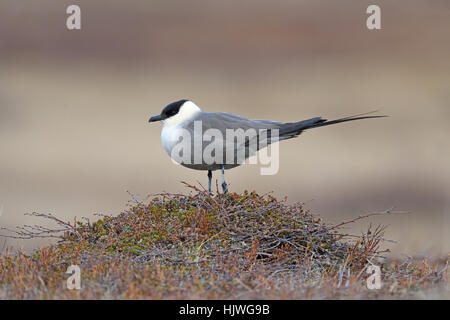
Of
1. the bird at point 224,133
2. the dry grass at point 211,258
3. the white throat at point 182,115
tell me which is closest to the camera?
the dry grass at point 211,258

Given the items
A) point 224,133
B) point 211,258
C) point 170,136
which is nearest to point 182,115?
point 170,136

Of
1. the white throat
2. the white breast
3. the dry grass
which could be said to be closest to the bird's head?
the white throat

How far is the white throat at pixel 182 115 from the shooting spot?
22.5 feet

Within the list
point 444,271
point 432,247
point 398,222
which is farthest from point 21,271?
point 398,222

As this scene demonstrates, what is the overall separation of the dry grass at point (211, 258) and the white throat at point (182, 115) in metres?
1.07

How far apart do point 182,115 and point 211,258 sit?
219 centimetres

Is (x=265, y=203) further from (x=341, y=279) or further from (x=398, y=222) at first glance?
(x=398, y=222)

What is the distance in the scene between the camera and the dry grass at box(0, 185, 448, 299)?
448 centimetres

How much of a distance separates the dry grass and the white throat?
1072 mm

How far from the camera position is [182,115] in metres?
6.86

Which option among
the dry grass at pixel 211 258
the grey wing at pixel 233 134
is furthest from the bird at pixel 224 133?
the dry grass at pixel 211 258

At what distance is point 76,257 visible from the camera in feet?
16.8

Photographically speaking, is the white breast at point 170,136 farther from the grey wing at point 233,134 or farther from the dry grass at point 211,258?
the dry grass at point 211,258

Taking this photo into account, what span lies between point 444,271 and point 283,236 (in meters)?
1.51
